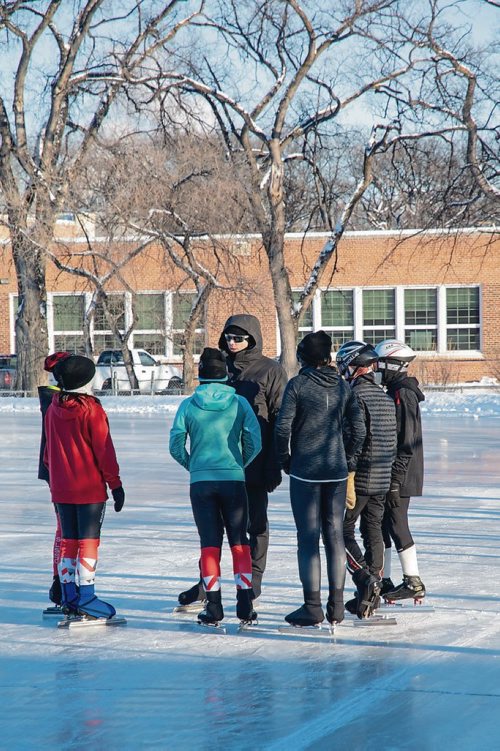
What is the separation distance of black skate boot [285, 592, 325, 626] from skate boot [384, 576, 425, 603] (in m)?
0.84

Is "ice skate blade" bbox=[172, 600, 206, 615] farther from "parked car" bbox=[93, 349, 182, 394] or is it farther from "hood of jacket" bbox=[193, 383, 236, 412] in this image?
"parked car" bbox=[93, 349, 182, 394]

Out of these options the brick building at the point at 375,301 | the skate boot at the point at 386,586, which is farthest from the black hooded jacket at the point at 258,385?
the brick building at the point at 375,301

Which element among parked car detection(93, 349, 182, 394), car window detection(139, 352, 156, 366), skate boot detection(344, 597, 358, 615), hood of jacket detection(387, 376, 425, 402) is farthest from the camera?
car window detection(139, 352, 156, 366)

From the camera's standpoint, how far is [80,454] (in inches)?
260

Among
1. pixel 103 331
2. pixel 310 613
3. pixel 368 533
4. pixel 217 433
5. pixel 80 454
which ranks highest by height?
pixel 103 331

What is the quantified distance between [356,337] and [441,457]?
24.4m

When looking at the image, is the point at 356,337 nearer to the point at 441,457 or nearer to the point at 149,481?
the point at 441,457

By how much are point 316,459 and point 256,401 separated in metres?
0.68

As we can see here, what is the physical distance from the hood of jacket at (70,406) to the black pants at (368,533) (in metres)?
1.71

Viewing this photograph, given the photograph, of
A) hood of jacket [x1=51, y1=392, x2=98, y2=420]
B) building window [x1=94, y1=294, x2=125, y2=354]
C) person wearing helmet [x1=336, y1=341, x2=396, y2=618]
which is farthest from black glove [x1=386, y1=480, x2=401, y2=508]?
building window [x1=94, y1=294, x2=125, y2=354]

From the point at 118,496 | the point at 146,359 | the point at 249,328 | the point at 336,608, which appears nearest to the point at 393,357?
the point at 249,328

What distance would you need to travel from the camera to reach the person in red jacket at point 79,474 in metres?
6.61

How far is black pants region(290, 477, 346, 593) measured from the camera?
6.44 metres

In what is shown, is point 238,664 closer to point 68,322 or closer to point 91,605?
point 91,605
